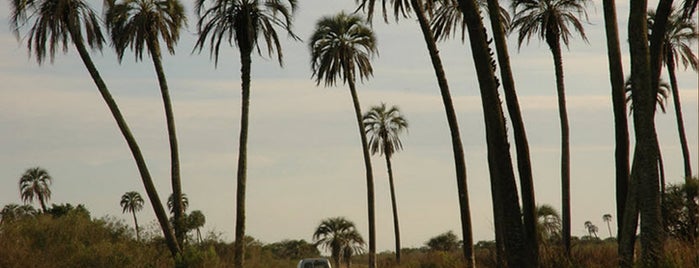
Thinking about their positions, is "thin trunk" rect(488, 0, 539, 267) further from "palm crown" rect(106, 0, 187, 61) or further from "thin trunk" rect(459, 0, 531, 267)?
"palm crown" rect(106, 0, 187, 61)

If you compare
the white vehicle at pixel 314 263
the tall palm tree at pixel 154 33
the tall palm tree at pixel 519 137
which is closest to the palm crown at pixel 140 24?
the tall palm tree at pixel 154 33

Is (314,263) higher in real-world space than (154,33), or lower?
lower

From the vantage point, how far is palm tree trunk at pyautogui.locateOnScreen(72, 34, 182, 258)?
37.8m

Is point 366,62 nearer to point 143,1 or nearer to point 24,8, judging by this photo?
point 143,1

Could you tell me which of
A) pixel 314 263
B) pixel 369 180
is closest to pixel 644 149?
pixel 314 263

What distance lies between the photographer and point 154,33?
3909cm

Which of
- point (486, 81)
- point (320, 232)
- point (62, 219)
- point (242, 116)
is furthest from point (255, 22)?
point (320, 232)

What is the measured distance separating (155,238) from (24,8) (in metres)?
11.2

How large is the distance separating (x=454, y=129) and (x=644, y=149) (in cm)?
1543

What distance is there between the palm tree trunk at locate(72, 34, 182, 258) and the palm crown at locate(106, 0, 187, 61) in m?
1.38

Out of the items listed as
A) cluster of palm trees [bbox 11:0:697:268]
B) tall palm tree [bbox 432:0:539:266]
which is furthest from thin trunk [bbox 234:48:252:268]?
tall palm tree [bbox 432:0:539:266]

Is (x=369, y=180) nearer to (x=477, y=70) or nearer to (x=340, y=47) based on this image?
(x=340, y=47)

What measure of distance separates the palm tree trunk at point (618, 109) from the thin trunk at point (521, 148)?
2.41 m

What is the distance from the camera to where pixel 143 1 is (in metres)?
39.1
